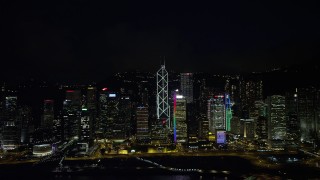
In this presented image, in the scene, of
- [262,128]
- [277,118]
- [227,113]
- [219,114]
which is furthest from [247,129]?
[227,113]

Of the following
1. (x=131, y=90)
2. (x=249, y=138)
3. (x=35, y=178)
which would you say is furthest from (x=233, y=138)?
(x=35, y=178)

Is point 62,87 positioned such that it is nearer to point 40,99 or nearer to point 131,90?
point 40,99

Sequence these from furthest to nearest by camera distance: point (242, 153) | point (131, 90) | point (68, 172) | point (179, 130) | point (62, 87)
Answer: point (62, 87)
point (131, 90)
point (179, 130)
point (242, 153)
point (68, 172)

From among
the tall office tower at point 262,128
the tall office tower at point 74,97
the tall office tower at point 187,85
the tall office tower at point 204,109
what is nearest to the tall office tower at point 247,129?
the tall office tower at point 262,128

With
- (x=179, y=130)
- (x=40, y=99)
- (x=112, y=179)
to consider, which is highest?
(x=40, y=99)

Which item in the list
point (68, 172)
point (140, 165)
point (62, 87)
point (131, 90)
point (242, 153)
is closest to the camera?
point (68, 172)

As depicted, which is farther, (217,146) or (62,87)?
(62,87)

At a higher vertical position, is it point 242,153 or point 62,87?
point 62,87
